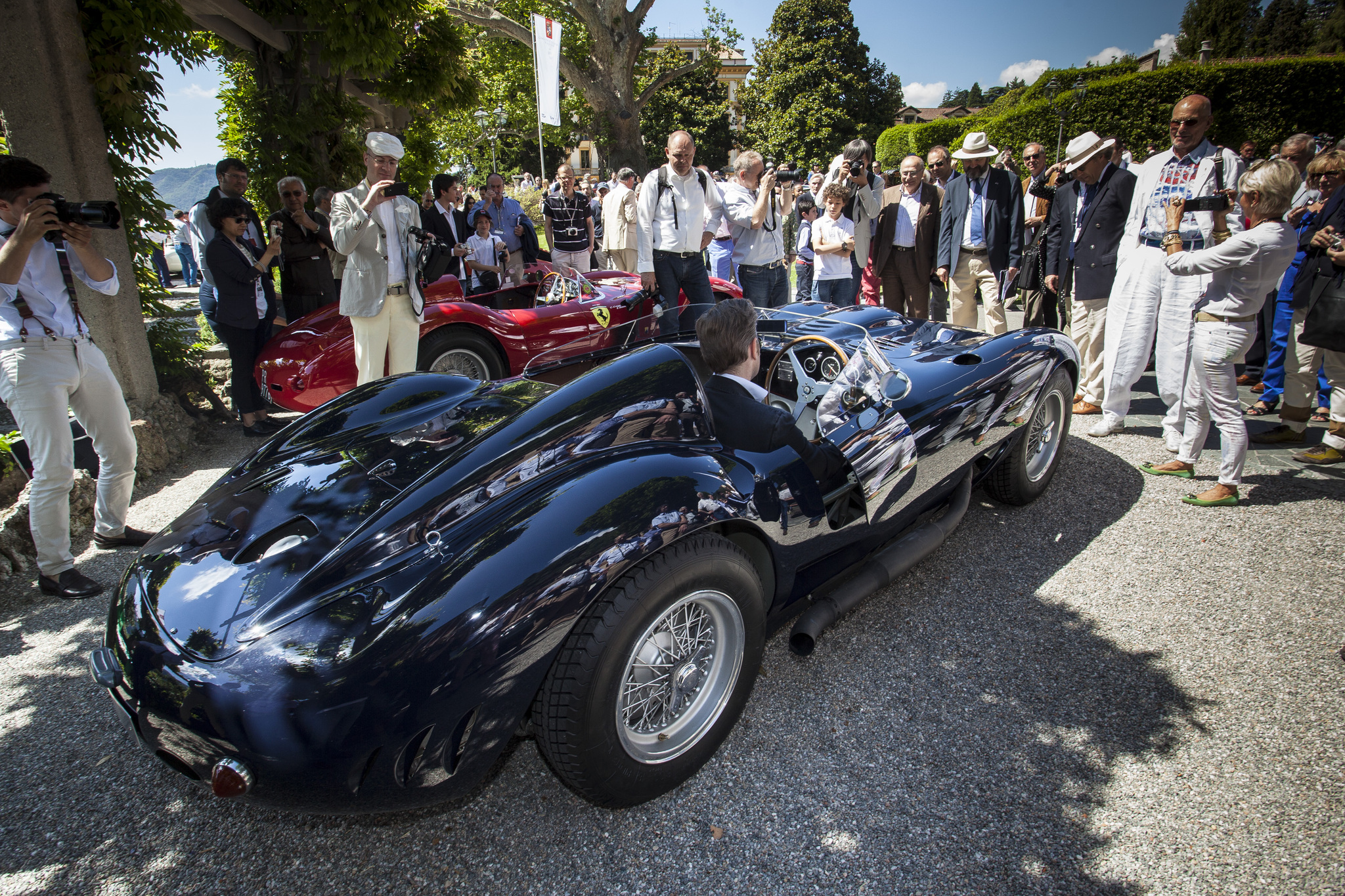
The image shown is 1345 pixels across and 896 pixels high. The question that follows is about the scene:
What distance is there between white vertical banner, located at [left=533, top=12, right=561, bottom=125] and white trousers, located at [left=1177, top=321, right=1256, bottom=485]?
10.8 metres

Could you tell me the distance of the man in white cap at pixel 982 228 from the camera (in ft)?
18.6

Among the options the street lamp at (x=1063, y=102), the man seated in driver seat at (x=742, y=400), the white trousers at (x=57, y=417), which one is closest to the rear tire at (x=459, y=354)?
the white trousers at (x=57, y=417)

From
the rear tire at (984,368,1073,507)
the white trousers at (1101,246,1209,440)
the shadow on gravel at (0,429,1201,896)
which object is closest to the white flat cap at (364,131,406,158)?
Result: the shadow on gravel at (0,429,1201,896)

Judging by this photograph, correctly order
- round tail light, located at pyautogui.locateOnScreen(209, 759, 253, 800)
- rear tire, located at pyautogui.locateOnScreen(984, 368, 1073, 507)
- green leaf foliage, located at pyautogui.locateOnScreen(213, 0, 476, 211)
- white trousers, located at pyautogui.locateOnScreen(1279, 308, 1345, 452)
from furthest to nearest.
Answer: green leaf foliage, located at pyautogui.locateOnScreen(213, 0, 476, 211) < white trousers, located at pyautogui.locateOnScreen(1279, 308, 1345, 452) < rear tire, located at pyautogui.locateOnScreen(984, 368, 1073, 507) < round tail light, located at pyautogui.locateOnScreen(209, 759, 253, 800)

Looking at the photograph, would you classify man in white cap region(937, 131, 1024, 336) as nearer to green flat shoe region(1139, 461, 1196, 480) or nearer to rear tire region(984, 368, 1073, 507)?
green flat shoe region(1139, 461, 1196, 480)

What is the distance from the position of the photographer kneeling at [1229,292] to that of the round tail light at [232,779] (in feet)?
15.1

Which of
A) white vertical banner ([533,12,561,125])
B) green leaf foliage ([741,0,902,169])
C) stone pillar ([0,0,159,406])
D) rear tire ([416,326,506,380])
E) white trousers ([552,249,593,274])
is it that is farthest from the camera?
green leaf foliage ([741,0,902,169])

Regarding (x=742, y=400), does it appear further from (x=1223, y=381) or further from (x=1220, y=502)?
(x=1220, y=502)

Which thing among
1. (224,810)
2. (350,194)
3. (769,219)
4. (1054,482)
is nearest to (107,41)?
(350,194)

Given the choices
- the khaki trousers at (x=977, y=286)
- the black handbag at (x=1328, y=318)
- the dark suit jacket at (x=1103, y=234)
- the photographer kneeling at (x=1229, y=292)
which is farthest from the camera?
the khaki trousers at (x=977, y=286)

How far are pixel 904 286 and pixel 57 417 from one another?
615 centimetres

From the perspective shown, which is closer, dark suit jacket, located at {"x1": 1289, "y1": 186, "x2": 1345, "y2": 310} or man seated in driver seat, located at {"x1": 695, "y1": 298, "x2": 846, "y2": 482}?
man seated in driver seat, located at {"x1": 695, "y1": 298, "x2": 846, "y2": 482}

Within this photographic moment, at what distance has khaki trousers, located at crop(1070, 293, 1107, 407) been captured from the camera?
527 cm

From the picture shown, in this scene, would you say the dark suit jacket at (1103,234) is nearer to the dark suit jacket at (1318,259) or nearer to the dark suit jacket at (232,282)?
the dark suit jacket at (1318,259)
